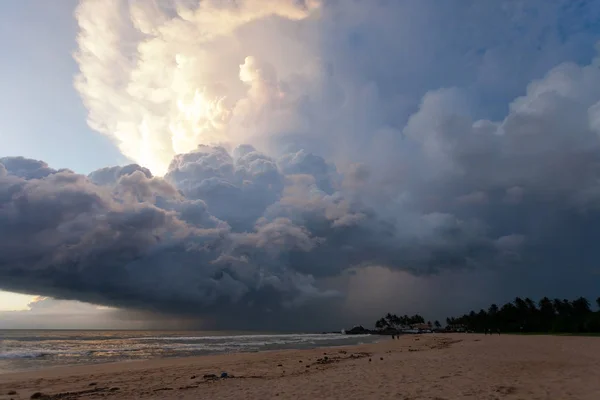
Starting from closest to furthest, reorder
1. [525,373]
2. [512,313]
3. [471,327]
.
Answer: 1. [525,373]
2. [512,313]
3. [471,327]

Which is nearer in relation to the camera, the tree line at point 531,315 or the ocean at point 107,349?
the ocean at point 107,349

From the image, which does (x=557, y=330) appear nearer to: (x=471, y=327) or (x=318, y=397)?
(x=471, y=327)

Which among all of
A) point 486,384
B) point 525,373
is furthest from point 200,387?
point 525,373

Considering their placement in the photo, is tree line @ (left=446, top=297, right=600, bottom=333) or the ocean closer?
the ocean

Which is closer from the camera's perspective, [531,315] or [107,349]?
[107,349]

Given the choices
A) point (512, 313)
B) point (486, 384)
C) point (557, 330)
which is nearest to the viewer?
point (486, 384)

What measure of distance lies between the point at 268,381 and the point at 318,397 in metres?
5.29

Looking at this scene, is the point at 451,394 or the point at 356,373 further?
the point at 356,373

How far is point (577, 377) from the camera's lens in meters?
14.4

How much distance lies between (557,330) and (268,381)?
296 feet

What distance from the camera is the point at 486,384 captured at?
13195 millimetres

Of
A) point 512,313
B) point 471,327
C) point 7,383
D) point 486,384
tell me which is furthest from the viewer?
point 471,327

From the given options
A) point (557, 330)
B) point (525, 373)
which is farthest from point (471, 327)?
point (525, 373)

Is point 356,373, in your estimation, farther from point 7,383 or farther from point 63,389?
point 7,383
